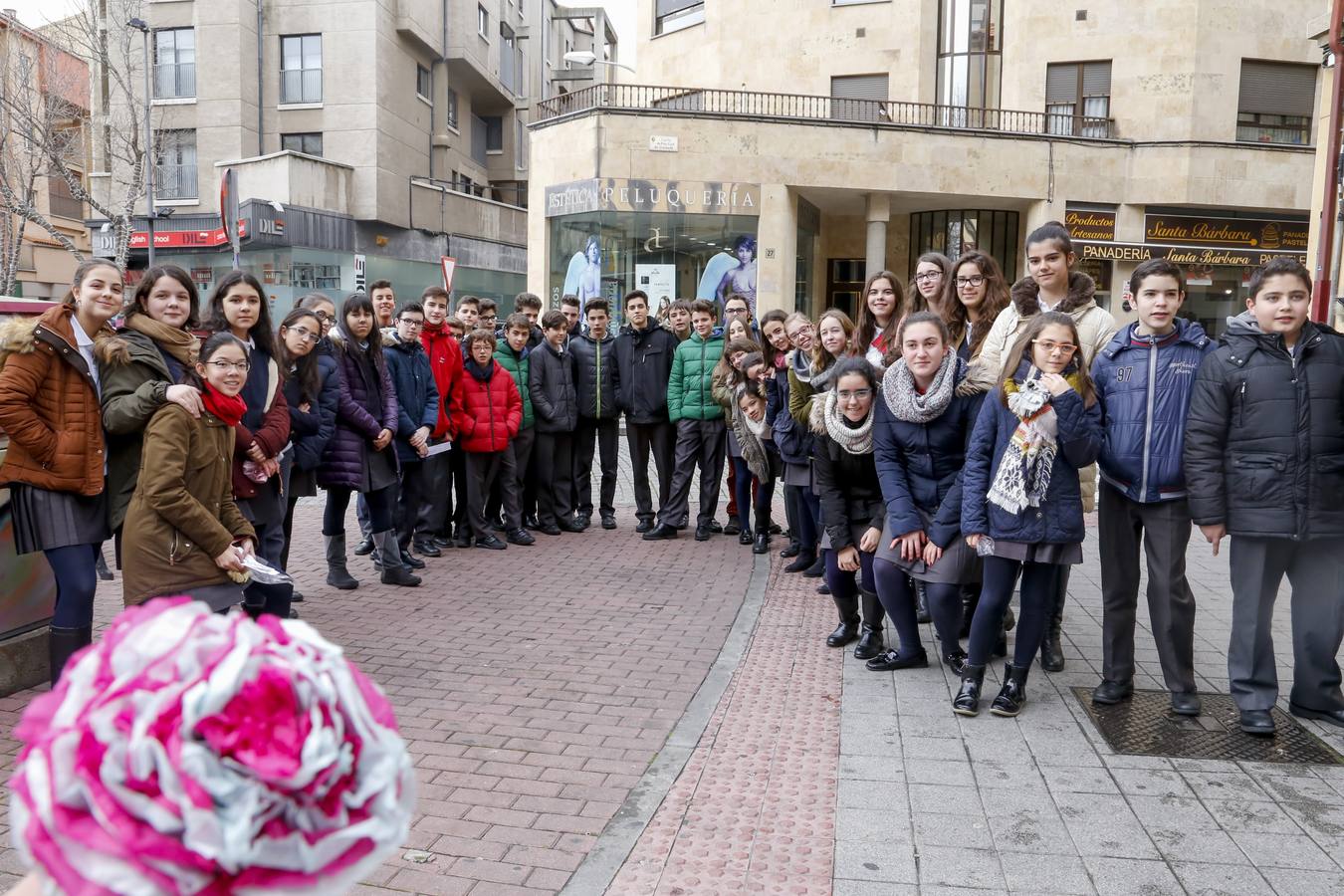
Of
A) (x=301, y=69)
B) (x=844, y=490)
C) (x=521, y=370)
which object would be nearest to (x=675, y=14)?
(x=301, y=69)

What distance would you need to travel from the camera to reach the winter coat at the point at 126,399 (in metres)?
4.90

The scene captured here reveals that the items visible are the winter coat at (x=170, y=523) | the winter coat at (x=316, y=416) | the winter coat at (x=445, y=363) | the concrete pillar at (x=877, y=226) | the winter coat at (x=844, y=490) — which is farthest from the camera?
the concrete pillar at (x=877, y=226)

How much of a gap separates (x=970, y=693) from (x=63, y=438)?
14.4 feet

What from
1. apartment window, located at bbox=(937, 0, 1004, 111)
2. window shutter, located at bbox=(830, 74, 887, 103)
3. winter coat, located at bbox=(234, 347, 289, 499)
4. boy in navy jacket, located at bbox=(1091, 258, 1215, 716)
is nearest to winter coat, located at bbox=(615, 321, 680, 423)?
winter coat, located at bbox=(234, 347, 289, 499)

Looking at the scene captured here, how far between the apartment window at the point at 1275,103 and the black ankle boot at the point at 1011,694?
24968 mm

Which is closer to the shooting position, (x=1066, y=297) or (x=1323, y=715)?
(x=1323, y=715)

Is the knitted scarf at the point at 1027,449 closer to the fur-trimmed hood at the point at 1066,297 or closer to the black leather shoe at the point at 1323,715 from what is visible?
the fur-trimmed hood at the point at 1066,297

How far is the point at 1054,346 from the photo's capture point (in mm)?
5008

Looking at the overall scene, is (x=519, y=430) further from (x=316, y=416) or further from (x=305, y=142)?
(x=305, y=142)

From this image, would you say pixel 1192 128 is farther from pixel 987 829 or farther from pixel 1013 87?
pixel 987 829

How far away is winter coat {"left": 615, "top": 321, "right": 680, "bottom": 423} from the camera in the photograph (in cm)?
1054

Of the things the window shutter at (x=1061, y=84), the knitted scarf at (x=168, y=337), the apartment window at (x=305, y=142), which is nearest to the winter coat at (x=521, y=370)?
the knitted scarf at (x=168, y=337)

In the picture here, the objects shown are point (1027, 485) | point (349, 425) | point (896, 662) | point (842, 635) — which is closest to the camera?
point (1027, 485)

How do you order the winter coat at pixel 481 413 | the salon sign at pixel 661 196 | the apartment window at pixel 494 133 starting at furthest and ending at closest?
the apartment window at pixel 494 133 → the salon sign at pixel 661 196 → the winter coat at pixel 481 413
